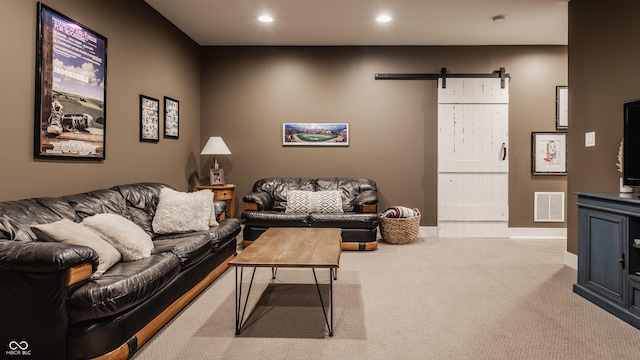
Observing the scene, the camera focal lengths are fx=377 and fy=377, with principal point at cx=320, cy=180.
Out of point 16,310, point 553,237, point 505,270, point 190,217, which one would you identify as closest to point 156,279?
point 16,310

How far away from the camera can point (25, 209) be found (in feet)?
7.61

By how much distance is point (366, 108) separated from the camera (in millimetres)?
A: 5707

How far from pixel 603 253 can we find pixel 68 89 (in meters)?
4.30

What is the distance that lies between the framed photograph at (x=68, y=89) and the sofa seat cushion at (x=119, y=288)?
127 centimetres

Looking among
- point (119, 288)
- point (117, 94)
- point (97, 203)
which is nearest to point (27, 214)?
point (97, 203)

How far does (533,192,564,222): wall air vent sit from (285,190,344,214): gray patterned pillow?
3059 mm

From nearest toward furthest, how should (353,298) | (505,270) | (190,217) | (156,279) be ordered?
(156,279)
(353,298)
(190,217)
(505,270)

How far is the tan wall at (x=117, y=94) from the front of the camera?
253 centimetres

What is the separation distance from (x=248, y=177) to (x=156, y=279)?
11.8 feet

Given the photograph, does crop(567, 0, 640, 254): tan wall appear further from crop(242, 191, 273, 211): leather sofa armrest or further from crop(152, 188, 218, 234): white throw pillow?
crop(152, 188, 218, 234): white throw pillow

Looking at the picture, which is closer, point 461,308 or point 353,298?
point 461,308

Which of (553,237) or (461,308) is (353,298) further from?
(553,237)

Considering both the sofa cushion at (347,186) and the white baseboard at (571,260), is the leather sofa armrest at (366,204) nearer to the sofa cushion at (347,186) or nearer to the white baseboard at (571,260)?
the sofa cushion at (347,186)

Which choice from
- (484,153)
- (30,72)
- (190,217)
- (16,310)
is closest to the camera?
(16,310)
